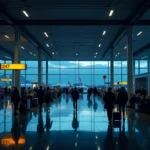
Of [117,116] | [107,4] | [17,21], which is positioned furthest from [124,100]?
[17,21]

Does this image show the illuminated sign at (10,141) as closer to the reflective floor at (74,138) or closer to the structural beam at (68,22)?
the reflective floor at (74,138)

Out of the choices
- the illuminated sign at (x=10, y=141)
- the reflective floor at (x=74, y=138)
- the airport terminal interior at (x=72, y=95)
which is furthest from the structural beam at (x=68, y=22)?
the illuminated sign at (x=10, y=141)

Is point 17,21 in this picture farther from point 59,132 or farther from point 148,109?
point 59,132

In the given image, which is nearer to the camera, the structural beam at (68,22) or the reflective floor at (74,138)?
the reflective floor at (74,138)

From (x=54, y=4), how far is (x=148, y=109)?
854 centimetres

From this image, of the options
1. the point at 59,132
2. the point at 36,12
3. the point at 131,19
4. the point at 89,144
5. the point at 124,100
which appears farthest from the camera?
the point at 131,19

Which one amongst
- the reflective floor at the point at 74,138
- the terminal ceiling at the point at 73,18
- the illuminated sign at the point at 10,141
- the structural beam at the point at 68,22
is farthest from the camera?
the structural beam at the point at 68,22

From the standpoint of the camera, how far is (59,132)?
1025cm

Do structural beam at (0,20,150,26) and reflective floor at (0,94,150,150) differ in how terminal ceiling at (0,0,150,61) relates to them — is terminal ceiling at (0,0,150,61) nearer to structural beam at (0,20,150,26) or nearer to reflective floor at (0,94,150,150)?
structural beam at (0,20,150,26)

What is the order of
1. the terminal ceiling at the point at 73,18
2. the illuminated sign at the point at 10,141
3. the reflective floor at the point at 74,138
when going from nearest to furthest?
the reflective floor at the point at 74,138, the illuminated sign at the point at 10,141, the terminal ceiling at the point at 73,18

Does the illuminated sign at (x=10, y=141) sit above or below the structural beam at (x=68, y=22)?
below

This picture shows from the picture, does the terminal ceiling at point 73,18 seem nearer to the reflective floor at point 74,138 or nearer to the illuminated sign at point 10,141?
the reflective floor at point 74,138

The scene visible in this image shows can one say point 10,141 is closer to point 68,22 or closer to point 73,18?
point 73,18

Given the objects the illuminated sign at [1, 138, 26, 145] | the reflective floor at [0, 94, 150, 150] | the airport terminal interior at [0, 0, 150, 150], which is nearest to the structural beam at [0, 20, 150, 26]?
the airport terminal interior at [0, 0, 150, 150]
